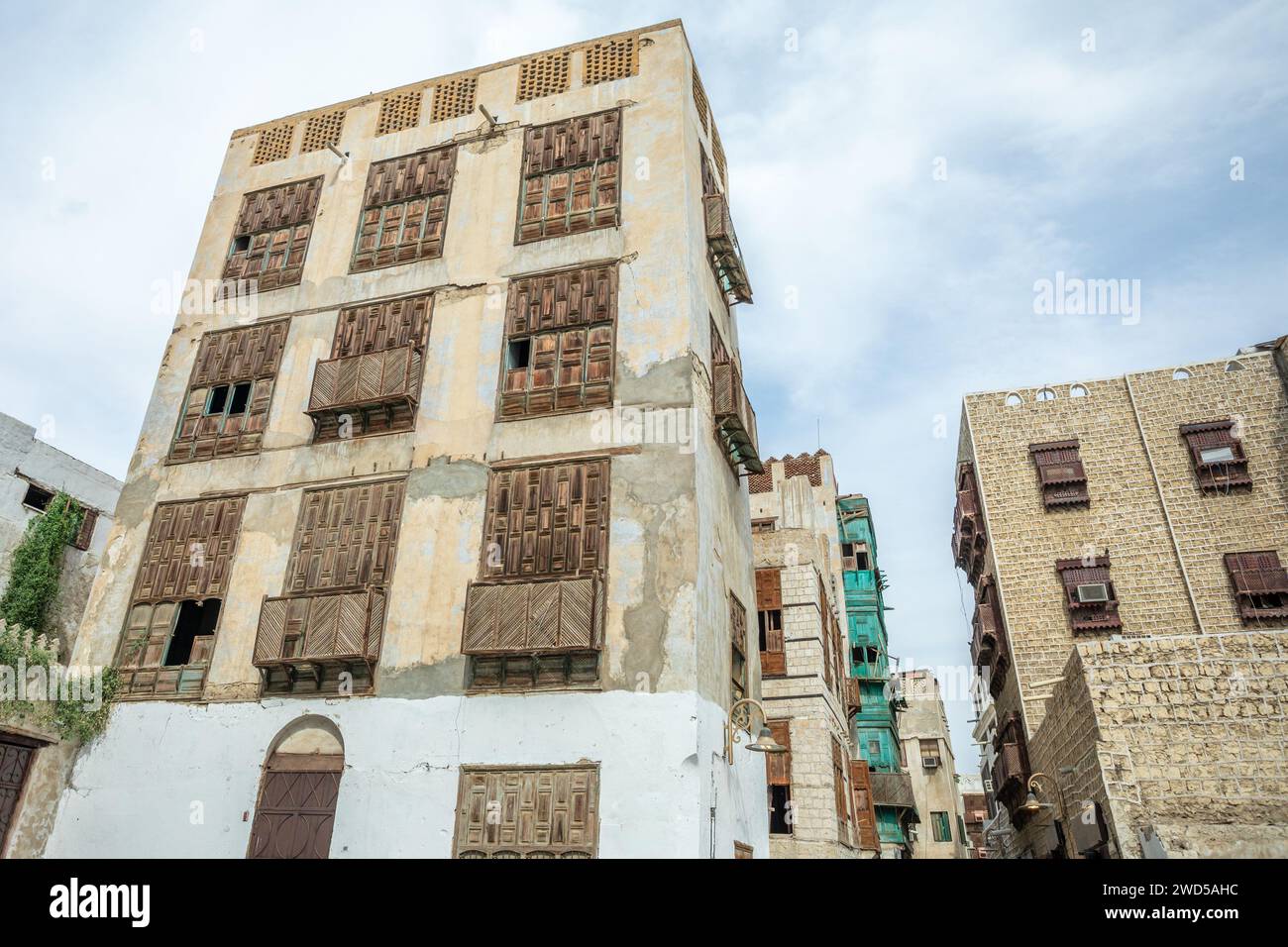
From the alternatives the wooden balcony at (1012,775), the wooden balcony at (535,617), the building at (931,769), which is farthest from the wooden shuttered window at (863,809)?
the building at (931,769)

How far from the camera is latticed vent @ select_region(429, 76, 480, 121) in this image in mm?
18797

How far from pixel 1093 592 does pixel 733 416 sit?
53.2 feet

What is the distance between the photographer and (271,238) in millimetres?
18953

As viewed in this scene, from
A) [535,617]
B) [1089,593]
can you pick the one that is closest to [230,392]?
[535,617]

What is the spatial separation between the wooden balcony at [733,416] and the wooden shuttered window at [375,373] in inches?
222

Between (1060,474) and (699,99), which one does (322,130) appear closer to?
(699,99)

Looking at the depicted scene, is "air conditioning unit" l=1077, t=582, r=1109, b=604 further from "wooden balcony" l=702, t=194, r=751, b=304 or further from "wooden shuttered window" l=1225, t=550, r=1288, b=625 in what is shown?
"wooden balcony" l=702, t=194, r=751, b=304

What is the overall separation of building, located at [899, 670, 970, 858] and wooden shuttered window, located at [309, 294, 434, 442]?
39.8 meters

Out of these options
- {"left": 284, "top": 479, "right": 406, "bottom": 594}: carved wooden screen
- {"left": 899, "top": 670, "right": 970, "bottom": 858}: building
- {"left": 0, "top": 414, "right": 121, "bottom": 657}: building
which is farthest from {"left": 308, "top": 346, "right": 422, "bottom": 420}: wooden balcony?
{"left": 899, "top": 670, "right": 970, "bottom": 858}: building

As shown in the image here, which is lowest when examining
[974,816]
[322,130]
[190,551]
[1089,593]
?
[190,551]

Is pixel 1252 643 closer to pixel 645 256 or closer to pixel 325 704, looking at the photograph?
pixel 645 256

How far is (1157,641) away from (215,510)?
55.7 ft
